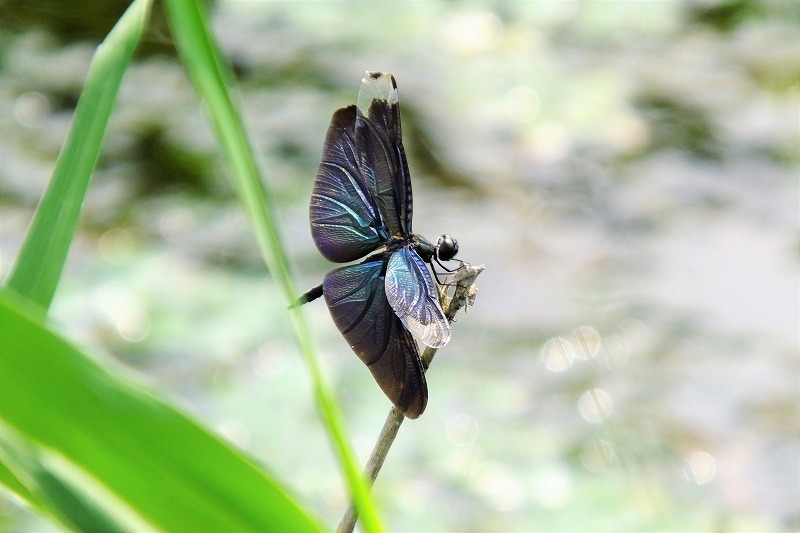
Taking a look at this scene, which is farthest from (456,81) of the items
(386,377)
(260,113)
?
(386,377)

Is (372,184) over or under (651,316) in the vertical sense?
over

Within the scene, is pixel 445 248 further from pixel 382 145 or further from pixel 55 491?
pixel 55 491

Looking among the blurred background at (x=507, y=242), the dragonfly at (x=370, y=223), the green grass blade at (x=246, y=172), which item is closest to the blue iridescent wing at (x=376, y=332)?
the dragonfly at (x=370, y=223)

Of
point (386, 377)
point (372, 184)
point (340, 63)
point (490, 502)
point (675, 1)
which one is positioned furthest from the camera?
point (675, 1)

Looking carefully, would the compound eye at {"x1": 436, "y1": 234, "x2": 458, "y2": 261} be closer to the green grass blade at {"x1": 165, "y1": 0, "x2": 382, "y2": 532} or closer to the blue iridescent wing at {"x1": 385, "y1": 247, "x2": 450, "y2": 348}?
the blue iridescent wing at {"x1": 385, "y1": 247, "x2": 450, "y2": 348}

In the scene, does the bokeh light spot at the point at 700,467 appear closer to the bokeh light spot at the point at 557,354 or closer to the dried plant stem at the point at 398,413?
the bokeh light spot at the point at 557,354

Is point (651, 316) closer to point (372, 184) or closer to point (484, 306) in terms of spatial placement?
point (484, 306)
